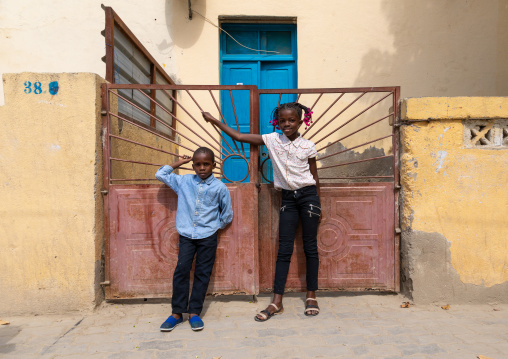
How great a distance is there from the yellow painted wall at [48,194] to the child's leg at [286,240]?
1.50 meters

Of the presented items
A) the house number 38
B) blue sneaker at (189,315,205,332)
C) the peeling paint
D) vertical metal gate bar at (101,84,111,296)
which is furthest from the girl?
the house number 38

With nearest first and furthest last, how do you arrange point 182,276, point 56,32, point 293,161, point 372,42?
point 182,276 → point 293,161 → point 56,32 → point 372,42

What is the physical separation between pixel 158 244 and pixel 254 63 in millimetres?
4063

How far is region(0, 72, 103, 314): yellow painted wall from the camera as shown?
2.93 metres

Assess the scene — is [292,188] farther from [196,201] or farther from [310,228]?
[196,201]

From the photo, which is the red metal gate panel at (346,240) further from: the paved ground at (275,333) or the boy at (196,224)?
the boy at (196,224)

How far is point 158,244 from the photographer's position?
3.12 metres

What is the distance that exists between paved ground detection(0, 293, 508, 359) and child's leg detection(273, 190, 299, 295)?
0.86 feet

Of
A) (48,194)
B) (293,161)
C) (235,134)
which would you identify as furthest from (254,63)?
(48,194)

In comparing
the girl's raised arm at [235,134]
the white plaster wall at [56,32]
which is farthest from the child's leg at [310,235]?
the white plaster wall at [56,32]

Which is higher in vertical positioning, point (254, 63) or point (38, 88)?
point (254, 63)

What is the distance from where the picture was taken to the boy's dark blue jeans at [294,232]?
2.96m

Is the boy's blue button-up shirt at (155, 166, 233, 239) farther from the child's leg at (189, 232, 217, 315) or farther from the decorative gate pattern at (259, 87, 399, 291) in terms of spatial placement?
the decorative gate pattern at (259, 87, 399, 291)

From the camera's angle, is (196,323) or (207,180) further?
(207,180)
